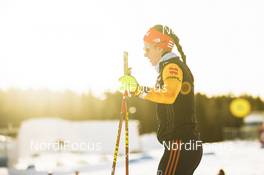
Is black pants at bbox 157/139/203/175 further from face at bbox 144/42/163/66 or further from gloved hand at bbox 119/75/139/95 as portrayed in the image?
face at bbox 144/42/163/66

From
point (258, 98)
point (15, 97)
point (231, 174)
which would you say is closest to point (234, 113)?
point (258, 98)

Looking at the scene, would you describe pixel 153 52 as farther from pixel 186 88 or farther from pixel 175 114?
pixel 175 114

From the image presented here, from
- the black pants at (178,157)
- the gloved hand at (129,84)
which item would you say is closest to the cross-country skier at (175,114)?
the black pants at (178,157)

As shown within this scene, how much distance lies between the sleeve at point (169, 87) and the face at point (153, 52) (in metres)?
0.28

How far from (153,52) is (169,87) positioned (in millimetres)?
508

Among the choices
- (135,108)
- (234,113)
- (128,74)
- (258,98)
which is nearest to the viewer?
(128,74)

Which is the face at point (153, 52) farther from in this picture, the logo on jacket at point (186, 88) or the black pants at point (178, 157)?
the black pants at point (178, 157)

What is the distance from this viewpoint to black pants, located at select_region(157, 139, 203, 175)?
4250 mm

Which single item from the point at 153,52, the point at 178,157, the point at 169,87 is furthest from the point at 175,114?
the point at 153,52

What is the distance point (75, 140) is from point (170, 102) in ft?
67.7

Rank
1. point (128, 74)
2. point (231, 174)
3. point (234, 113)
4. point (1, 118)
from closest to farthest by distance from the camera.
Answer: point (128, 74) < point (231, 174) < point (1, 118) < point (234, 113)

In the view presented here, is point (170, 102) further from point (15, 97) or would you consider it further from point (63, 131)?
point (15, 97)

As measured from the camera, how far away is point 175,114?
14.0ft

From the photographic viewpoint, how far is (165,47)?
4484 mm
